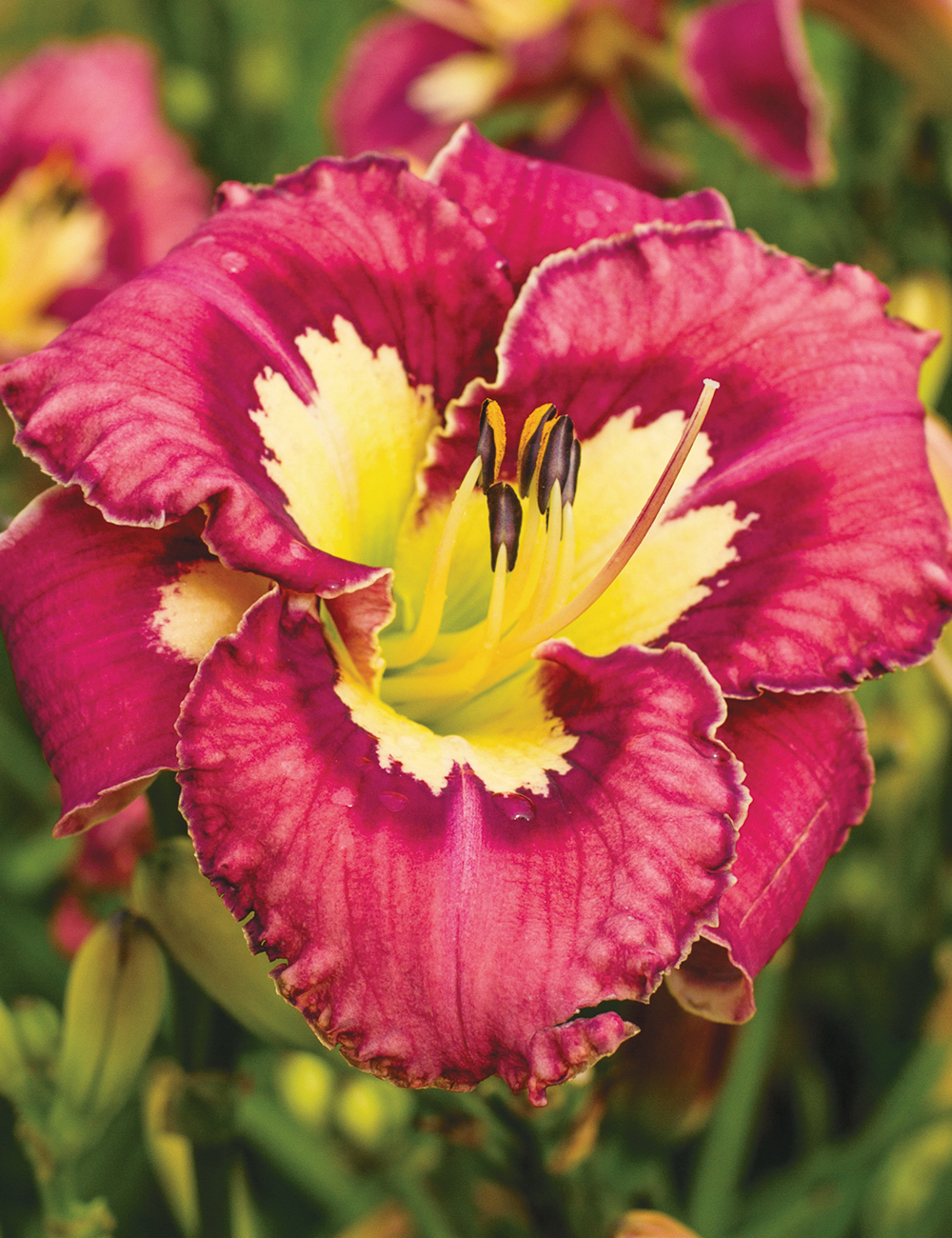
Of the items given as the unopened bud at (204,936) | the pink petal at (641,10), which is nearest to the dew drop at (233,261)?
the unopened bud at (204,936)

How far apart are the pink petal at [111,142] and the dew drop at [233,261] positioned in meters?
0.67

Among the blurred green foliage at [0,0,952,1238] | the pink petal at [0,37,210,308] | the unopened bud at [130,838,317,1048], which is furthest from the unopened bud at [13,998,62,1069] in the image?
the pink petal at [0,37,210,308]

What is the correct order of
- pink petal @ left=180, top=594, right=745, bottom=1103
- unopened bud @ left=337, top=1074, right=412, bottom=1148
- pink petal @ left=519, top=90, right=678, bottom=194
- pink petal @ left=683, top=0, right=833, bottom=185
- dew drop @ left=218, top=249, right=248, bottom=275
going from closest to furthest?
pink petal @ left=180, top=594, right=745, bottom=1103 < dew drop @ left=218, top=249, right=248, bottom=275 < unopened bud @ left=337, top=1074, right=412, bottom=1148 < pink petal @ left=683, top=0, right=833, bottom=185 < pink petal @ left=519, top=90, right=678, bottom=194

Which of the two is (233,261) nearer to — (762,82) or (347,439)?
(347,439)

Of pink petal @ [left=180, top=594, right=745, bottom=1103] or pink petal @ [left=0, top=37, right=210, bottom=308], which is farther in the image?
pink petal @ [left=0, top=37, right=210, bottom=308]

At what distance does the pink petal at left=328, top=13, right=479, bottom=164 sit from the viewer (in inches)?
43.2

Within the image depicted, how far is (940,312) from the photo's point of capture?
79 centimetres

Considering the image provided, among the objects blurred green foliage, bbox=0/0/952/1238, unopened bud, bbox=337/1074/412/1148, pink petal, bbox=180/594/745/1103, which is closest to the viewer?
pink petal, bbox=180/594/745/1103

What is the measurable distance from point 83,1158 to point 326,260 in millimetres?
459

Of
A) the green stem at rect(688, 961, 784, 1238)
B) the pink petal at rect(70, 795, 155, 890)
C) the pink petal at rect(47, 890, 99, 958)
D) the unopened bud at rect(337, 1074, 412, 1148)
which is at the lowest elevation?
the green stem at rect(688, 961, 784, 1238)

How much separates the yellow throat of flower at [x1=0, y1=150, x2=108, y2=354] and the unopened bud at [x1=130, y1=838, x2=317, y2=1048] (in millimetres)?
774

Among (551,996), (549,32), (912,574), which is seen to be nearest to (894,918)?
(912,574)

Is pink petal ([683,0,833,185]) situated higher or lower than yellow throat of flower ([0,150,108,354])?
higher

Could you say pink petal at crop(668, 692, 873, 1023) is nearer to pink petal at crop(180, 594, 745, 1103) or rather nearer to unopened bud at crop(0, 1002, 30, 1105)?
pink petal at crop(180, 594, 745, 1103)
